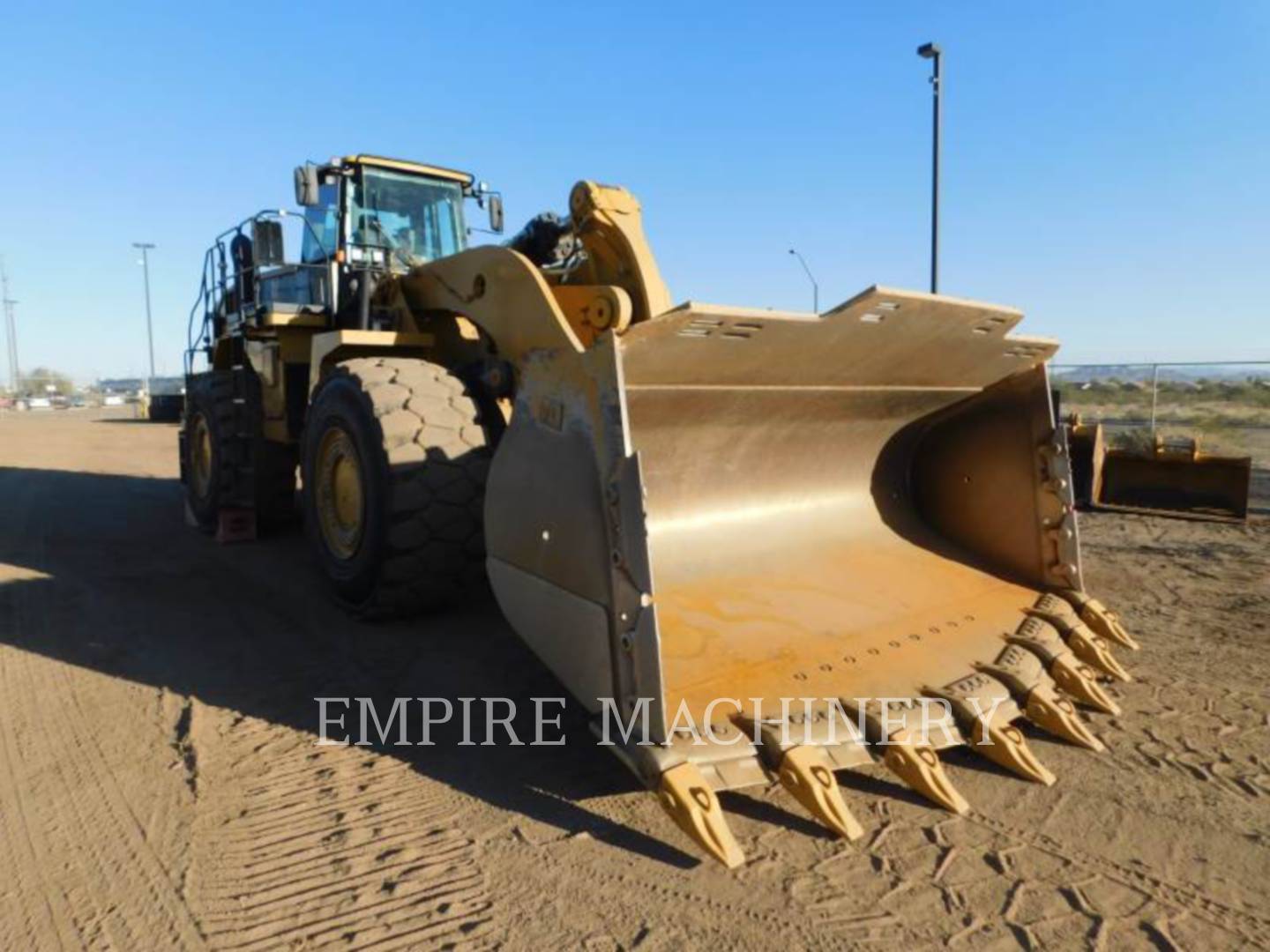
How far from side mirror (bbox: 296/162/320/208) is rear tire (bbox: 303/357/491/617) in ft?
6.17

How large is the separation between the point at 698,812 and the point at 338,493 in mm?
3221

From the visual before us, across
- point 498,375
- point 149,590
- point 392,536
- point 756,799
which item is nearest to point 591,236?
point 498,375

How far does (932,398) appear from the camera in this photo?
4.77 metres

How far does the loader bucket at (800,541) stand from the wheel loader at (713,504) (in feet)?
0.04

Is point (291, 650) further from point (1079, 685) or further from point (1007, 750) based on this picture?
point (1079, 685)

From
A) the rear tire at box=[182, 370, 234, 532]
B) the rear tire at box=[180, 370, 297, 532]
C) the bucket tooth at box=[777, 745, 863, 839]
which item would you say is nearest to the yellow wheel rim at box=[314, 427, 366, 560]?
the rear tire at box=[180, 370, 297, 532]

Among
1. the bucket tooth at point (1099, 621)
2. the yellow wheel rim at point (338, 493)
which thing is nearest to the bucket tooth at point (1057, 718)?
the bucket tooth at point (1099, 621)

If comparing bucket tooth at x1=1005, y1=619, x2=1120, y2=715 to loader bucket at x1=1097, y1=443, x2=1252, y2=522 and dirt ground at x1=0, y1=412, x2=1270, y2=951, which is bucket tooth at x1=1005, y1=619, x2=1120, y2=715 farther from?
loader bucket at x1=1097, y1=443, x2=1252, y2=522

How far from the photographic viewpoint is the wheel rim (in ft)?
25.7

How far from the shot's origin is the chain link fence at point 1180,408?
1420 centimetres

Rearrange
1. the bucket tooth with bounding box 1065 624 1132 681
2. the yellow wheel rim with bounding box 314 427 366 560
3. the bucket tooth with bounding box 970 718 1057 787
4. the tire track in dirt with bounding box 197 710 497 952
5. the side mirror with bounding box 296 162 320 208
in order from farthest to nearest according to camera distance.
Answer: the side mirror with bounding box 296 162 320 208 < the yellow wheel rim with bounding box 314 427 366 560 < the bucket tooth with bounding box 1065 624 1132 681 < the bucket tooth with bounding box 970 718 1057 787 < the tire track in dirt with bounding box 197 710 497 952

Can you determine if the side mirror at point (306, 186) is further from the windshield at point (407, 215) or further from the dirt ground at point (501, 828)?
the dirt ground at point (501, 828)

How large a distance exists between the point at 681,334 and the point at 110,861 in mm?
2536

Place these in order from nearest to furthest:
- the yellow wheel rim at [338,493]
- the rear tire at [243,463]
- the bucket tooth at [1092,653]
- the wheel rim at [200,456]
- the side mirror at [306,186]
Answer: the bucket tooth at [1092,653], the yellow wheel rim at [338,493], the side mirror at [306,186], the rear tire at [243,463], the wheel rim at [200,456]
